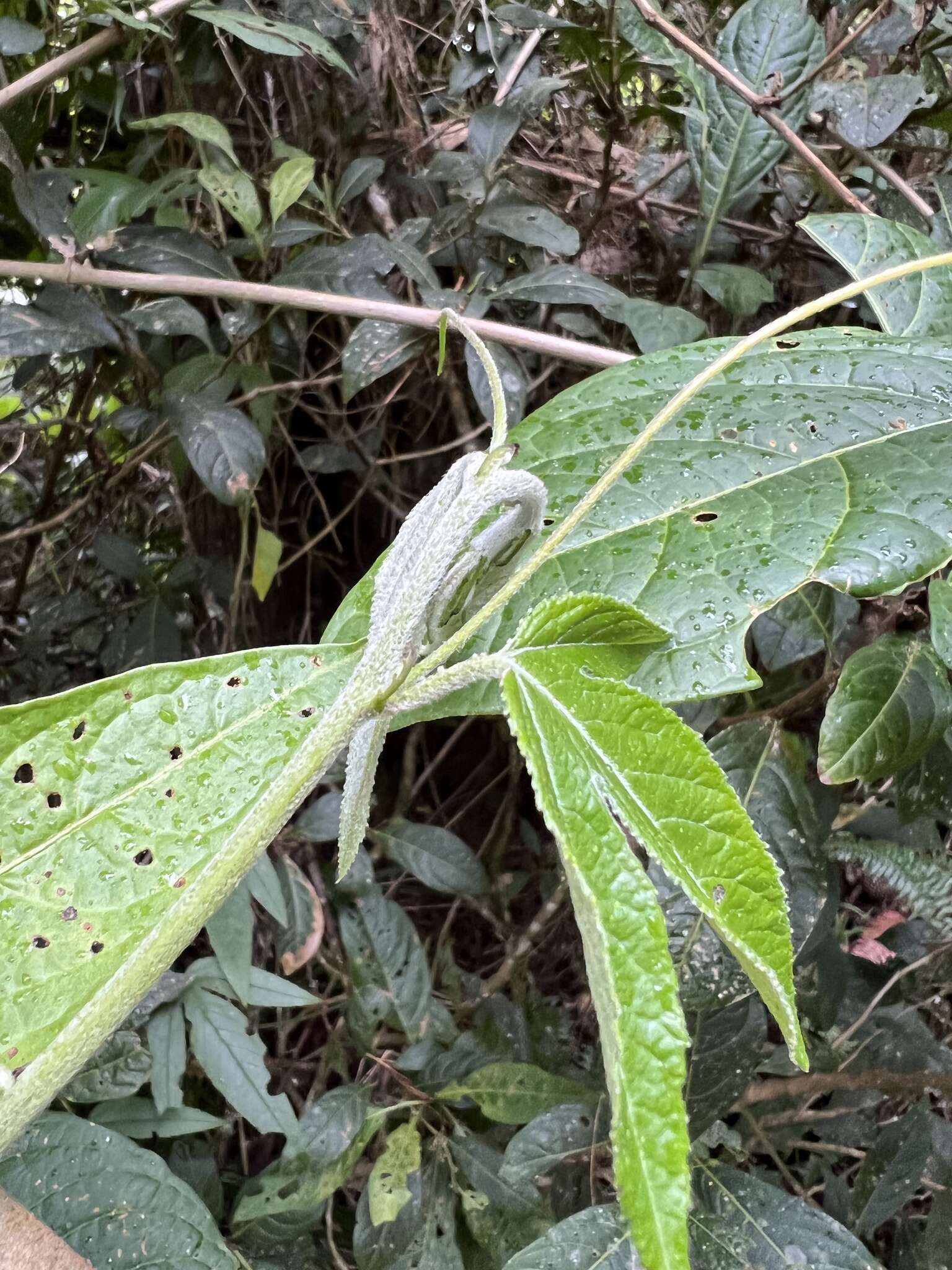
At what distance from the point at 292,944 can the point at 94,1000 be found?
0.72 meters

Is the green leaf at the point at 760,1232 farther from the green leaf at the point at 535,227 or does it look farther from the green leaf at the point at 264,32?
the green leaf at the point at 264,32

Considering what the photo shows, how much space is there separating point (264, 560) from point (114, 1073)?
19.9 inches

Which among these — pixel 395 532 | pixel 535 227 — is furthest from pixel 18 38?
pixel 395 532

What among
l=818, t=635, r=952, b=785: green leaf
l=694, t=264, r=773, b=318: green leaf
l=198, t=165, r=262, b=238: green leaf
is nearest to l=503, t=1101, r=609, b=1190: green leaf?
l=818, t=635, r=952, b=785: green leaf

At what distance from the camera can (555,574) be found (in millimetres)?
411

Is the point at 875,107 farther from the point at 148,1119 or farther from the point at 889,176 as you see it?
the point at 148,1119

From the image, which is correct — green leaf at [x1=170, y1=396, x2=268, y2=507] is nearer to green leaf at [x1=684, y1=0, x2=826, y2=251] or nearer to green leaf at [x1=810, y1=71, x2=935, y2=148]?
green leaf at [x1=684, y1=0, x2=826, y2=251]

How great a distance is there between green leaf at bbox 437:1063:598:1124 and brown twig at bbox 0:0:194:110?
40.2 inches

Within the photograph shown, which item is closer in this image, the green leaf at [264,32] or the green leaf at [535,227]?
the green leaf at [264,32]

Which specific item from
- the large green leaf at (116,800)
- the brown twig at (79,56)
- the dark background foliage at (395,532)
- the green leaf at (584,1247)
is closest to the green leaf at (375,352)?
the dark background foliage at (395,532)

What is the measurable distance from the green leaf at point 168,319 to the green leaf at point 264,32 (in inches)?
9.0

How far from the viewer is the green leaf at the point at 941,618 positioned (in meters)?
0.50

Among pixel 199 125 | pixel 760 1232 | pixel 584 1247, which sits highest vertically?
pixel 199 125

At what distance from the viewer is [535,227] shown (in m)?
0.85
